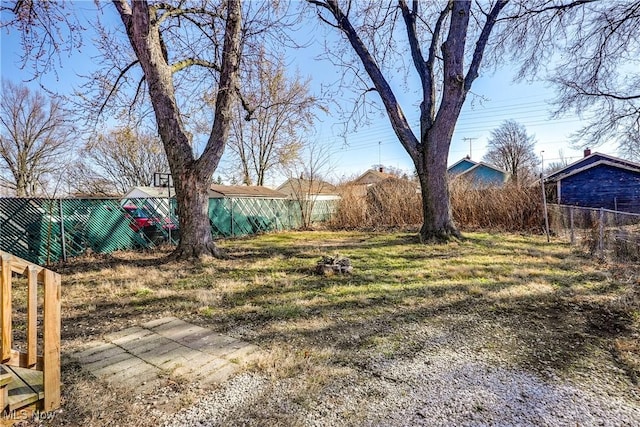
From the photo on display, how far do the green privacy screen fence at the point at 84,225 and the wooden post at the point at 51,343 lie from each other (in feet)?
18.0

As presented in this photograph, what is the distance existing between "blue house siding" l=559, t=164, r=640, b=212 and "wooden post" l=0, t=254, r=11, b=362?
18.6 m

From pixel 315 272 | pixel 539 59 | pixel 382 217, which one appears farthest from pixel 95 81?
pixel 539 59

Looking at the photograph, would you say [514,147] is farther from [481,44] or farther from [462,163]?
[481,44]

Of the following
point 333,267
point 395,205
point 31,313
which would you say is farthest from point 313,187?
point 31,313

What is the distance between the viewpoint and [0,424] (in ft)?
4.37

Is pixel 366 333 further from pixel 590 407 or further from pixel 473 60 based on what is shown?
pixel 473 60

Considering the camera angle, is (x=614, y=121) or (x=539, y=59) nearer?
(x=539, y=59)

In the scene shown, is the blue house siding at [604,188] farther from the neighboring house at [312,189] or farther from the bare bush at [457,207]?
the neighboring house at [312,189]

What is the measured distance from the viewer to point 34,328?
1.45m

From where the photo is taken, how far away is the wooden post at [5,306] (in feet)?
4.47

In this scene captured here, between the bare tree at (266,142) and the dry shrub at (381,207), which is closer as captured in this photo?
the dry shrub at (381,207)

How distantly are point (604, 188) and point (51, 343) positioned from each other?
19.1 m

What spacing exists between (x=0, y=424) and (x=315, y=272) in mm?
3370

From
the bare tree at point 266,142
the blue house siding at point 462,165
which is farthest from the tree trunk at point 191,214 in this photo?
the blue house siding at point 462,165
